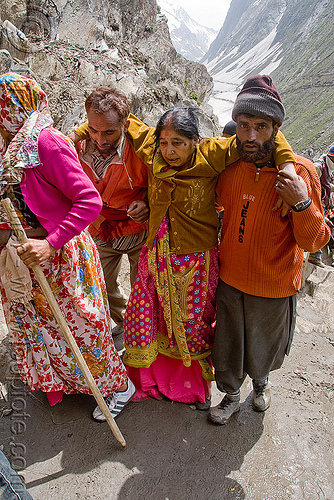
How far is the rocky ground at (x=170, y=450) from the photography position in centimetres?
198

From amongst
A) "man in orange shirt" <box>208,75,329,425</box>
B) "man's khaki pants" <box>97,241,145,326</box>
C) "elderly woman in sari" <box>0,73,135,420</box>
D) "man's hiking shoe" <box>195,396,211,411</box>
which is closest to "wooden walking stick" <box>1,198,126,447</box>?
"elderly woman in sari" <box>0,73,135,420</box>

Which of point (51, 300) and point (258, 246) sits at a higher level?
point (258, 246)

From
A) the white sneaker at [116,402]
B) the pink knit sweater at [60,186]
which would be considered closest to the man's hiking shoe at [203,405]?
the white sneaker at [116,402]

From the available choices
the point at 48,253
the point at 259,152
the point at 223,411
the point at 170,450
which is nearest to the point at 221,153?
the point at 259,152

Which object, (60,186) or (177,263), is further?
(177,263)

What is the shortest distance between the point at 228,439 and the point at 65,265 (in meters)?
1.54

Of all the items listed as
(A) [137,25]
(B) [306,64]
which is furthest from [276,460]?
(B) [306,64]

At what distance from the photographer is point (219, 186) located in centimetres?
209

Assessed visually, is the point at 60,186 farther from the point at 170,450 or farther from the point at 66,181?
the point at 170,450

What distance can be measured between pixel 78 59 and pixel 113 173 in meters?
8.06

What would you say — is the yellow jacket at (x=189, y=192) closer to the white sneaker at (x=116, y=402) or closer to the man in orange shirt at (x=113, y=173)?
the man in orange shirt at (x=113, y=173)

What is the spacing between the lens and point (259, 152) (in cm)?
181

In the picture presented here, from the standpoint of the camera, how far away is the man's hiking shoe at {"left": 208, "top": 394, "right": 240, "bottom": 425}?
2.34 meters

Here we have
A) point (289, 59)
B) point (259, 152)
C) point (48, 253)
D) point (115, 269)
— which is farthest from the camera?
point (289, 59)
